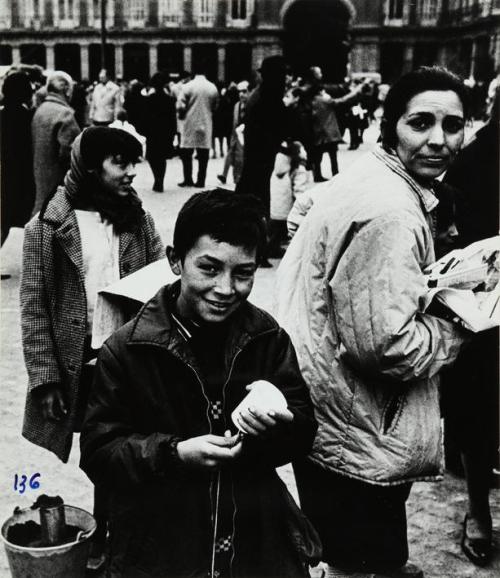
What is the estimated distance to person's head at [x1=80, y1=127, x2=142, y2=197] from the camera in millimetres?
2873

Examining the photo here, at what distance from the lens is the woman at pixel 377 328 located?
216 cm

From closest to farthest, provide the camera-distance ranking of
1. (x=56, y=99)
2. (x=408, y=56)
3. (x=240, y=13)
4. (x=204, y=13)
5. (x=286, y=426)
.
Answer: (x=286, y=426), (x=56, y=99), (x=204, y=13), (x=408, y=56), (x=240, y=13)

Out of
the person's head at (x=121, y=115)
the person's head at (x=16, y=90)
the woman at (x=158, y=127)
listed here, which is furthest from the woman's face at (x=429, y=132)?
the person's head at (x=121, y=115)

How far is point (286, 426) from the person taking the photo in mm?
1858

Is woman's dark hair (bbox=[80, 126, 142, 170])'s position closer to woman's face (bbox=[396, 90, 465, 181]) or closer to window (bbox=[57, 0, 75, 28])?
woman's face (bbox=[396, 90, 465, 181])

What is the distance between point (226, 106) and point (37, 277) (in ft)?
48.5

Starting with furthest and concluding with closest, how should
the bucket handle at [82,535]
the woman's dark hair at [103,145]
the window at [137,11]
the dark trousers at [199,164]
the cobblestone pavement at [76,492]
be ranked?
the window at [137,11], the dark trousers at [199,164], the cobblestone pavement at [76,492], the woman's dark hair at [103,145], the bucket handle at [82,535]

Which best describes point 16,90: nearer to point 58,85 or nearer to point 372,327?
point 58,85

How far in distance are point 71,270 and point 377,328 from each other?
125cm

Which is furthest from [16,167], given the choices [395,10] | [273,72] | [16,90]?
[395,10]

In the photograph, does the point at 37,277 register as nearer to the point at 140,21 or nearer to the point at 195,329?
Result: the point at 195,329

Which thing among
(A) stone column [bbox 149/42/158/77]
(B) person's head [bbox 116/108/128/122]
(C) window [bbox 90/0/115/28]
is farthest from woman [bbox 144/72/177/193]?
(A) stone column [bbox 149/42/158/77]

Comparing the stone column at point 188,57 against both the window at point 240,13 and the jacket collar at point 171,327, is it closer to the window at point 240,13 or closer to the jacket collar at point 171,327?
the window at point 240,13

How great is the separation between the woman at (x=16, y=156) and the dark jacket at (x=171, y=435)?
5.89m
